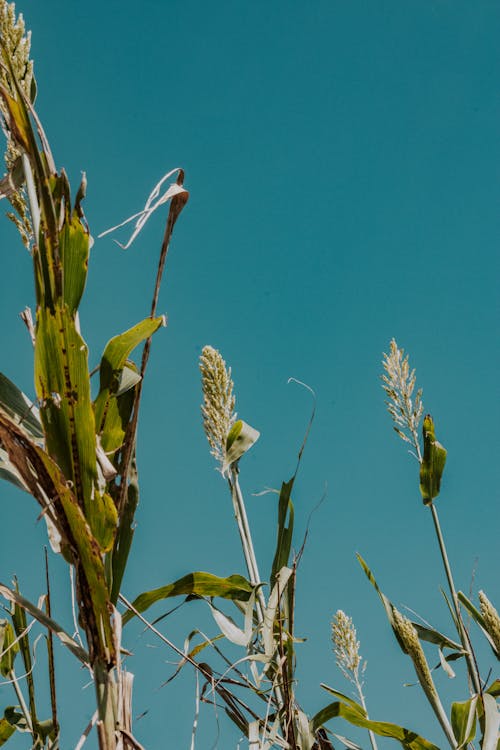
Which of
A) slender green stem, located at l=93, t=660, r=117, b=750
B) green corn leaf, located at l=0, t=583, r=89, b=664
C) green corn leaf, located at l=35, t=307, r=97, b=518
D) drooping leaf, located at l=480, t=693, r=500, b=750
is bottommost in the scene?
slender green stem, located at l=93, t=660, r=117, b=750

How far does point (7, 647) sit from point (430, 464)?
48.8 inches

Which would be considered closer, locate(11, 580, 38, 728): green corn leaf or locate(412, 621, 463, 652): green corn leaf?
locate(11, 580, 38, 728): green corn leaf

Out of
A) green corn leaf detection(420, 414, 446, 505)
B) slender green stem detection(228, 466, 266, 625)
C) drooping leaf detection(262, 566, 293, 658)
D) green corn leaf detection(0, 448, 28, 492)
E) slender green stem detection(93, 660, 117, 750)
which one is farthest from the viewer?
green corn leaf detection(420, 414, 446, 505)

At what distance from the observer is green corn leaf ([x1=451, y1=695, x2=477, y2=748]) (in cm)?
138

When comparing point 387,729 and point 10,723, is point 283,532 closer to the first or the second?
point 387,729

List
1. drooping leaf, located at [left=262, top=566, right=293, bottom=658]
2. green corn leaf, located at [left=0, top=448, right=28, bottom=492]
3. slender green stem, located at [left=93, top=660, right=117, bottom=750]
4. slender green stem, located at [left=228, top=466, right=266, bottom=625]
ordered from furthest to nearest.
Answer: slender green stem, located at [left=228, top=466, right=266, bottom=625], drooping leaf, located at [left=262, top=566, right=293, bottom=658], green corn leaf, located at [left=0, top=448, right=28, bottom=492], slender green stem, located at [left=93, top=660, right=117, bottom=750]

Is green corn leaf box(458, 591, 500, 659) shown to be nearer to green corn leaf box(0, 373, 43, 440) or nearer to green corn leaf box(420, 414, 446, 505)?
green corn leaf box(420, 414, 446, 505)

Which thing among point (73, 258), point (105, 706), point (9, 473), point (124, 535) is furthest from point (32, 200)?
point (105, 706)

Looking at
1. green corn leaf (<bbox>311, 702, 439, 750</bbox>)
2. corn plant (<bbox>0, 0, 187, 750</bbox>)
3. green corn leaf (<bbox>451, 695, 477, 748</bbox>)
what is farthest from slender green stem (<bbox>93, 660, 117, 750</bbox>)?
green corn leaf (<bbox>451, 695, 477, 748</bbox>)

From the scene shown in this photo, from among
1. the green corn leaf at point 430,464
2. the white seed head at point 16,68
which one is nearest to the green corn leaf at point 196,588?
the white seed head at point 16,68

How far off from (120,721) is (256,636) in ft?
1.66

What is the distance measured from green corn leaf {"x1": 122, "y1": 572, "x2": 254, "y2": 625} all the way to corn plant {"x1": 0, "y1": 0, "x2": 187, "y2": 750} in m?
0.23

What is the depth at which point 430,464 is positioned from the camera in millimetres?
2039

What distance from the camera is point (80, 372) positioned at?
0.95 m
